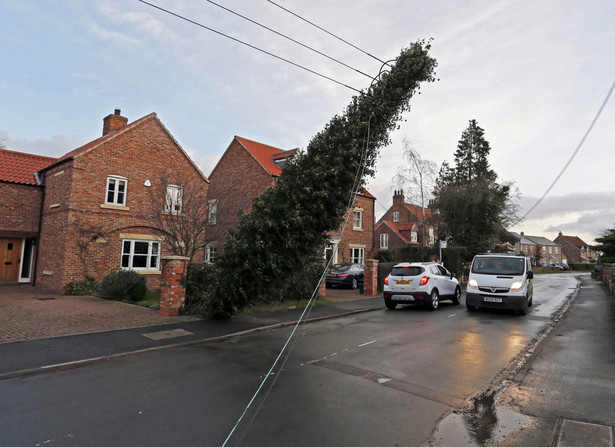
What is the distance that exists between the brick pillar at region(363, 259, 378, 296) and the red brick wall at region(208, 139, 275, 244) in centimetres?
778

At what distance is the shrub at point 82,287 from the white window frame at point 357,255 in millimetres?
16911

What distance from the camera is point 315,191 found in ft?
27.3

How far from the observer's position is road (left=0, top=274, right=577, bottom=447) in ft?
12.3

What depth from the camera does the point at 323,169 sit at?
832 cm

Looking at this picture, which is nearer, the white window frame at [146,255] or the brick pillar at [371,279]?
the white window frame at [146,255]

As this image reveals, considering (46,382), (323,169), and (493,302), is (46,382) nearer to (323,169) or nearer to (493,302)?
(323,169)

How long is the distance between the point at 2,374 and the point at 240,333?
446 centimetres

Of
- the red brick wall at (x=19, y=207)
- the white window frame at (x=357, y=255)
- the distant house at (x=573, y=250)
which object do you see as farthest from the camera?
the distant house at (x=573, y=250)

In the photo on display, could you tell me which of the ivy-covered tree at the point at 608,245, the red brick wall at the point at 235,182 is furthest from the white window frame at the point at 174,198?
the ivy-covered tree at the point at 608,245

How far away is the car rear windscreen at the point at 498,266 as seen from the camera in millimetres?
12406

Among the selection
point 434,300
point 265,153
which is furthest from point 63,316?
point 265,153

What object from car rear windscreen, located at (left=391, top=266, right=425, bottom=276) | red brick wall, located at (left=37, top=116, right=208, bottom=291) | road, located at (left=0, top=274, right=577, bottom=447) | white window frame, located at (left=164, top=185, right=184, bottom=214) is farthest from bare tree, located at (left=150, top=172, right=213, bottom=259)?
car rear windscreen, located at (left=391, top=266, right=425, bottom=276)

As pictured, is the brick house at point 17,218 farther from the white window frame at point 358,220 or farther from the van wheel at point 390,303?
the white window frame at point 358,220

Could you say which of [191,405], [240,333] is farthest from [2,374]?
[240,333]
